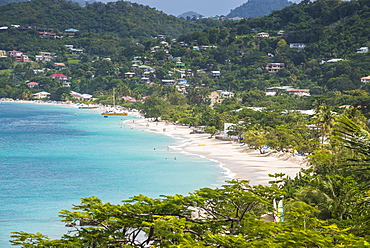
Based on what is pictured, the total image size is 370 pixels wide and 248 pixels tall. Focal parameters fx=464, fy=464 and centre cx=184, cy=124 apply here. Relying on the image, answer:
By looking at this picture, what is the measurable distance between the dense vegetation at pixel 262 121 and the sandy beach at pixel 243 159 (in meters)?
1.99

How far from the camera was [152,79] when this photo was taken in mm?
183500

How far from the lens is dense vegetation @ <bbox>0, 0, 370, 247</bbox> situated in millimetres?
13094

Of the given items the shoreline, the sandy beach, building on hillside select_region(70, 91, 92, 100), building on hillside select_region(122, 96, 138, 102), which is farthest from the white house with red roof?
the sandy beach

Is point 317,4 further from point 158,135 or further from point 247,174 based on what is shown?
point 247,174

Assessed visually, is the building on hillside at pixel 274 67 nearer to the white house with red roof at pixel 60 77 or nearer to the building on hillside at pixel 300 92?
the building on hillside at pixel 300 92

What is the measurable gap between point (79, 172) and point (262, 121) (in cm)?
3088

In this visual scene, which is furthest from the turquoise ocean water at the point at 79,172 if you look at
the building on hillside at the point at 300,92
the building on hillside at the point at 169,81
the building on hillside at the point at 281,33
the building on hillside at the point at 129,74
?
the building on hillside at the point at 281,33

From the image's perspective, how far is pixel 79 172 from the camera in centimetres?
4972

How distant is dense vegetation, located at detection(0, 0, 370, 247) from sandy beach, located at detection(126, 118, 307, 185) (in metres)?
1.99

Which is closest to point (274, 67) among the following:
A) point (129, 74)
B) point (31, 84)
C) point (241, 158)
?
point (129, 74)

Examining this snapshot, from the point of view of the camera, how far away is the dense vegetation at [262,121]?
13094 millimetres

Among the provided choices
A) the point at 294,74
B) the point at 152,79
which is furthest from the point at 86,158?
the point at 152,79

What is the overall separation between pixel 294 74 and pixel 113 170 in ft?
384

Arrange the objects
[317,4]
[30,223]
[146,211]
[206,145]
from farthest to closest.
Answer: [317,4], [206,145], [30,223], [146,211]
